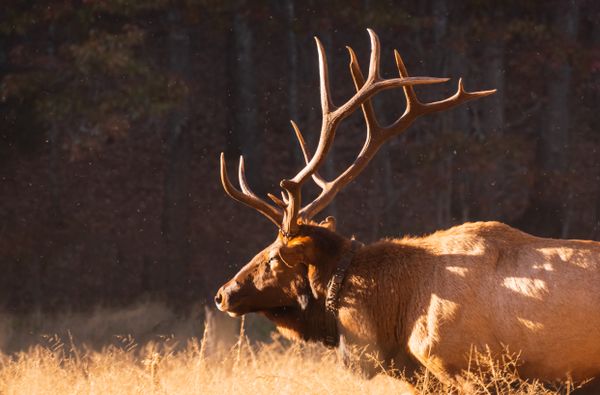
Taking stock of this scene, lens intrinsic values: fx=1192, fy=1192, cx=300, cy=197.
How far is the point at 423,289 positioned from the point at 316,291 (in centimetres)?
61

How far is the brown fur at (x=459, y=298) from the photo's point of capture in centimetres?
585

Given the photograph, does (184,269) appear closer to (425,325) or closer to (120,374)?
(120,374)

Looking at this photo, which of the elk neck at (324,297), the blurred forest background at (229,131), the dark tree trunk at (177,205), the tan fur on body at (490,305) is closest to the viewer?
the tan fur on body at (490,305)

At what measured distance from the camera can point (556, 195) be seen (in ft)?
49.6

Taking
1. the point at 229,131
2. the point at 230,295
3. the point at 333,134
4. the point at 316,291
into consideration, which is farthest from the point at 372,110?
the point at 229,131

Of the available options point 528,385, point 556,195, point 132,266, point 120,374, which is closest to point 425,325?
point 528,385

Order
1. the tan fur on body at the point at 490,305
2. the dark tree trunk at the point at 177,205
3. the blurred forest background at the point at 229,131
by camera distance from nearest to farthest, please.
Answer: the tan fur on body at the point at 490,305
the blurred forest background at the point at 229,131
the dark tree trunk at the point at 177,205

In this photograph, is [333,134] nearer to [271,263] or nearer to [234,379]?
[271,263]

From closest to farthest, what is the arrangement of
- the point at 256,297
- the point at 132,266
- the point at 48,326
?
1. the point at 256,297
2. the point at 48,326
3. the point at 132,266

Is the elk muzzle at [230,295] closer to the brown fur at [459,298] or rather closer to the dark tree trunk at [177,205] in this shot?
the brown fur at [459,298]

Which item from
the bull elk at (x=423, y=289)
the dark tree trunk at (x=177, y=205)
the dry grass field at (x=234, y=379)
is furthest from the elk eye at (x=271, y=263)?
the dark tree trunk at (x=177, y=205)

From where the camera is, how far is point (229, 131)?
16.7 metres

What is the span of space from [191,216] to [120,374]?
918 cm

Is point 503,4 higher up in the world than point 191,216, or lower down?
higher up
